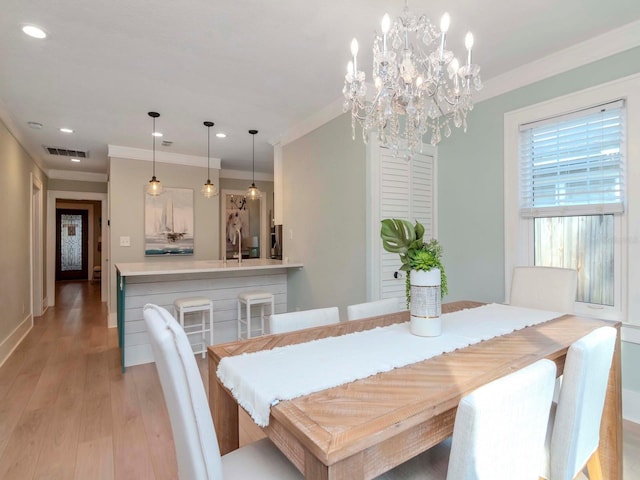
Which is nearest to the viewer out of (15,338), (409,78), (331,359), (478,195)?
(331,359)

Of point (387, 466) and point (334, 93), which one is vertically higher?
point (334, 93)

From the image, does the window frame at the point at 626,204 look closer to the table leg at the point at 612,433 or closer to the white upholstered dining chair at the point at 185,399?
the table leg at the point at 612,433

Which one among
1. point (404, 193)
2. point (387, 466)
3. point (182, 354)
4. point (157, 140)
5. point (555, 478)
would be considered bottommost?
point (555, 478)

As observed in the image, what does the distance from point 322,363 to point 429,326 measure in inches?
23.0

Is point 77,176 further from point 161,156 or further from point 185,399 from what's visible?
point 185,399

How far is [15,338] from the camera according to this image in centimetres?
389

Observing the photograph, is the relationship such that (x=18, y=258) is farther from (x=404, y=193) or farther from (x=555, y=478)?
(x=555, y=478)

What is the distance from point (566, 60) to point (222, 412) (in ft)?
10.4

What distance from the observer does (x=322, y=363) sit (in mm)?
1212

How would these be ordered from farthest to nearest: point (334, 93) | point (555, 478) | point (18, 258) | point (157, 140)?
point (157, 140)
point (18, 258)
point (334, 93)
point (555, 478)

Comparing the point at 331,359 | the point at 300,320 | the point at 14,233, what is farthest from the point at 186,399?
the point at 14,233

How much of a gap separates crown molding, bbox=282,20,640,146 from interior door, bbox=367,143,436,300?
687 mm

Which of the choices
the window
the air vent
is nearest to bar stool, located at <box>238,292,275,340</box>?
the window

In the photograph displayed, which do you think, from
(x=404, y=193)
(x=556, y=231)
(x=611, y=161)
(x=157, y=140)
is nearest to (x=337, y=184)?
(x=404, y=193)
